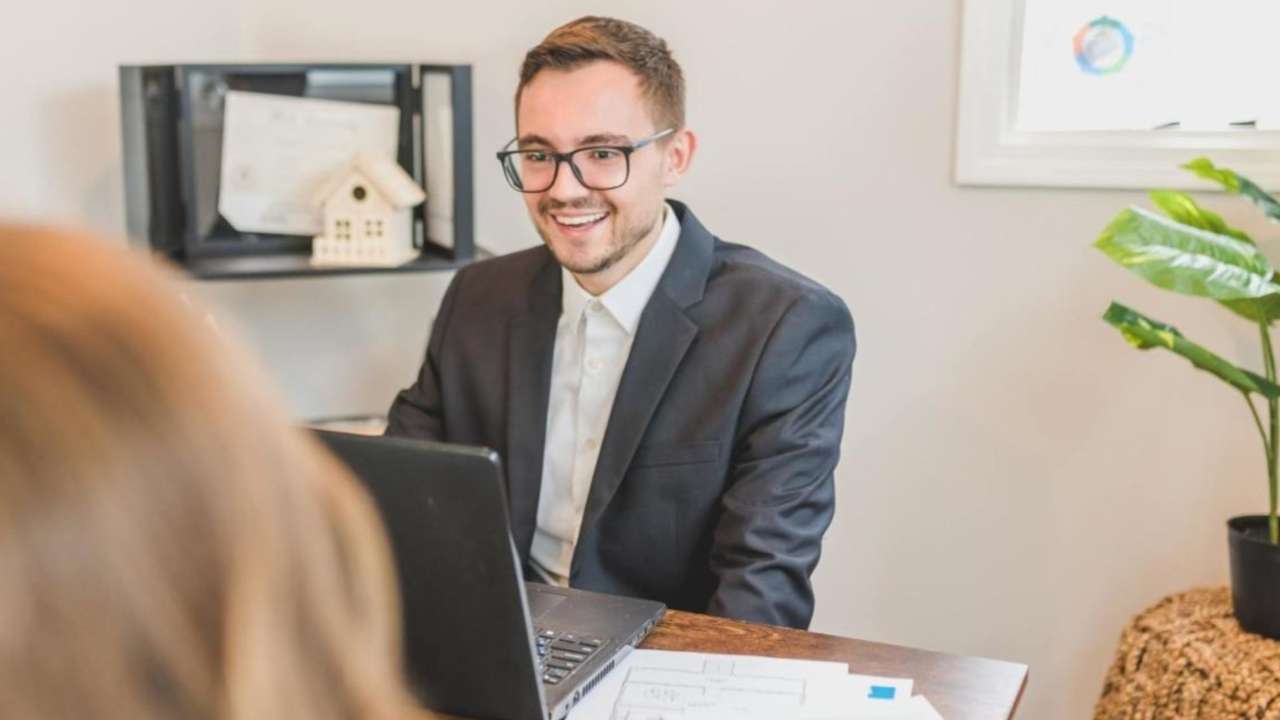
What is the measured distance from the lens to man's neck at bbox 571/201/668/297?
2.11m

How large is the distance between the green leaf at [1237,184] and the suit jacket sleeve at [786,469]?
0.61m

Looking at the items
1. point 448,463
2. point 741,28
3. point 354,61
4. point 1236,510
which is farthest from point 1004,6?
point 448,463

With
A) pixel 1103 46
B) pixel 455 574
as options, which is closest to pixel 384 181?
pixel 1103 46

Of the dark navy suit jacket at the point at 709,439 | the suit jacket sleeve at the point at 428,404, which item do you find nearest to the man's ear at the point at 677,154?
the dark navy suit jacket at the point at 709,439

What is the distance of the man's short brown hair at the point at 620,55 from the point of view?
2.11 m

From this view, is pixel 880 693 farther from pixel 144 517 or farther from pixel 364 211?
pixel 364 211

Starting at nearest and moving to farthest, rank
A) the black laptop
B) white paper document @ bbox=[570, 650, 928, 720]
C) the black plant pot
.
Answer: the black laptop
white paper document @ bbox=[570, 650, 928, 720]
the black plant pot

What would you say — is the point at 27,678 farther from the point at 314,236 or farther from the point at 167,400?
the point at 314,236

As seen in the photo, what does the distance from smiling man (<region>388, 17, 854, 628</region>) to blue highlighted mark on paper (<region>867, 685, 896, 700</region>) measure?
14.6 inches

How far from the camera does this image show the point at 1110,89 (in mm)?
2652

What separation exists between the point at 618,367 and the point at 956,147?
919 millimetres

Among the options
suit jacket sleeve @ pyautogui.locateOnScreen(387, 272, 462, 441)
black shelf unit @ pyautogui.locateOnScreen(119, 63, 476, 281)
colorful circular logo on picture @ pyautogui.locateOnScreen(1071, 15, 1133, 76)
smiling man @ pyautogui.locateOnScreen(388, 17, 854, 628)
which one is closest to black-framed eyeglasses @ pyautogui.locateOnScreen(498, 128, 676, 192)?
smiling man @ pyautogui.locateOnScreen(388, 17, 854, 628)

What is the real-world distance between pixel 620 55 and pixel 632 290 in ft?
1.06

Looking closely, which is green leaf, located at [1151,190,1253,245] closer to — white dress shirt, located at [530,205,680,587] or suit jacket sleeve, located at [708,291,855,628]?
suit jacket sleeve, located at [708,291,855,628]
